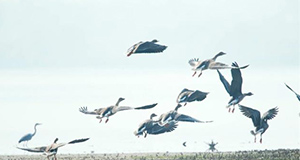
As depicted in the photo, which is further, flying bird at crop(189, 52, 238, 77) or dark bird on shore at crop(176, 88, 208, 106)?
dark bird on shore at crop(176, 88, 208, 106)

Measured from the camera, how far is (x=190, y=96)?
222 feet

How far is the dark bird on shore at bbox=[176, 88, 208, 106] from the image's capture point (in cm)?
6762

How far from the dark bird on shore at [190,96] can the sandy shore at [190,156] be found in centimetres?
790

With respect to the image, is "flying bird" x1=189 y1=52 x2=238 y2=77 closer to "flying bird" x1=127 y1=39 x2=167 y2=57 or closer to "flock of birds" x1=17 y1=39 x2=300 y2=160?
"flock of birds" x1=17 y1=39 x2=300 y2=160

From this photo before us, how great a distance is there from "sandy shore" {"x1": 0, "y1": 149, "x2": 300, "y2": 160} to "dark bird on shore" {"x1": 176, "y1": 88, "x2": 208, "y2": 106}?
25.9ft

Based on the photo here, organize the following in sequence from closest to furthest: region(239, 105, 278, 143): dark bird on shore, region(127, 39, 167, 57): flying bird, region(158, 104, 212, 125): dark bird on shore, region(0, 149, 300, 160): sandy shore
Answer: region(127, 39, 167, 57): flying bird → region(239, 105, 278, 143): dark bird on shore → region(158, 104, 212, 125): dark bird on shore → region(0, 149, 300, 160): sandy shore

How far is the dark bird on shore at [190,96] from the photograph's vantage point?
67.6 m

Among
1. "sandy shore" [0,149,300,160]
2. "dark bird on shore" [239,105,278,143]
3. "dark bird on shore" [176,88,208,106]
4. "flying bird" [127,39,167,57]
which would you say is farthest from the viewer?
"sandy shore" [0,149,300,160]

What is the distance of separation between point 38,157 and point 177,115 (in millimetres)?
15494

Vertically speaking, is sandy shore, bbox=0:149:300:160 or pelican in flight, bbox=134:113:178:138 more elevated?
sandy shore, bbox=0:149:300:160

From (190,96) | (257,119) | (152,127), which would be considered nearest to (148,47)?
(190,96)

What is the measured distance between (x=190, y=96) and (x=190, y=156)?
458 inches

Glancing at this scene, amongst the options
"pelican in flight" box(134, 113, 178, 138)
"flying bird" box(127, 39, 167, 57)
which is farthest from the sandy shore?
"flying bird" box(127, 39, 167, 57)

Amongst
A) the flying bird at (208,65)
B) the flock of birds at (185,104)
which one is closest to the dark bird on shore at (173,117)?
the flock of birds at (185,104)
